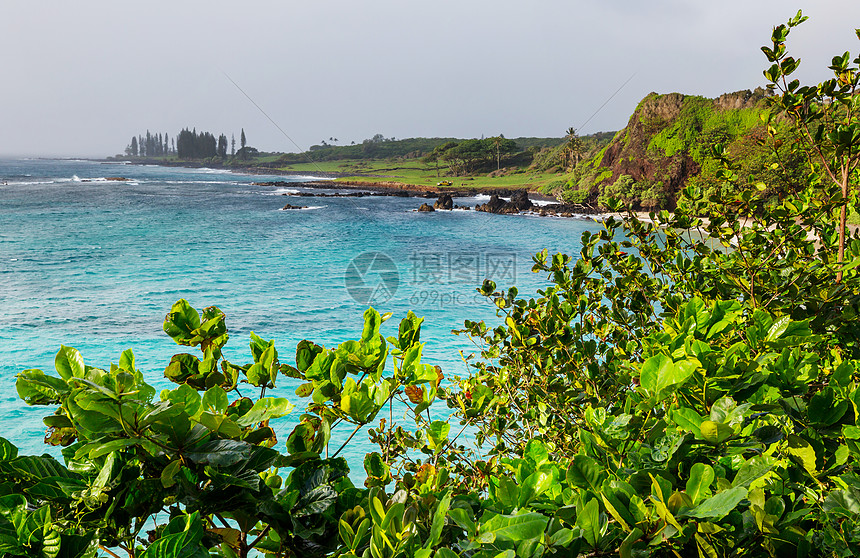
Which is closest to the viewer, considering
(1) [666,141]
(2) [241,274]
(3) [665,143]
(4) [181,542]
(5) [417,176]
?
(4) [181,542]

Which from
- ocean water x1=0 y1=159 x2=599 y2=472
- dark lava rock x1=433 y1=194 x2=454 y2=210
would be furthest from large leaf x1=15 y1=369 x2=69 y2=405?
dark lava rock x1=433 y1=194 x2=454 y2=210

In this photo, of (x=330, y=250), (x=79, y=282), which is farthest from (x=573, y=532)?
(x=330, y=250)

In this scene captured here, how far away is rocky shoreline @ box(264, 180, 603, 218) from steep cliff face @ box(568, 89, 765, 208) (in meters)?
5.86

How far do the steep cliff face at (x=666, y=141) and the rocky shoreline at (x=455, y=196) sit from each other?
5.86 metres

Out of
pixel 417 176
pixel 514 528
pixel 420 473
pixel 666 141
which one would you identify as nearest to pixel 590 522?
pixel 514 528

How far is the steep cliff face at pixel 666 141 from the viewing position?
47.3m

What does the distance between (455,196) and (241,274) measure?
44.4 m

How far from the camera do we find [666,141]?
5103 cm

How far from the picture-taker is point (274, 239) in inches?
1281

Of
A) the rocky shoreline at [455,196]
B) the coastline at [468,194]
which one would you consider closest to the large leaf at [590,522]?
the rocky shoreline at [455,196]

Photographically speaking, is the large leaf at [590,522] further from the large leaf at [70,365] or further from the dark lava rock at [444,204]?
the dark lava rock at [444,204]

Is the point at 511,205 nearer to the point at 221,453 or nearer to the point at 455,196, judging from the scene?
the point at 455,196

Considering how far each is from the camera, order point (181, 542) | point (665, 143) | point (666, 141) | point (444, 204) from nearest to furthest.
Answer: point (181, 542), point (444, 204), point (665, 143), point (666, 141)

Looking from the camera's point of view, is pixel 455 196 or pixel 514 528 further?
pixel 455 196
